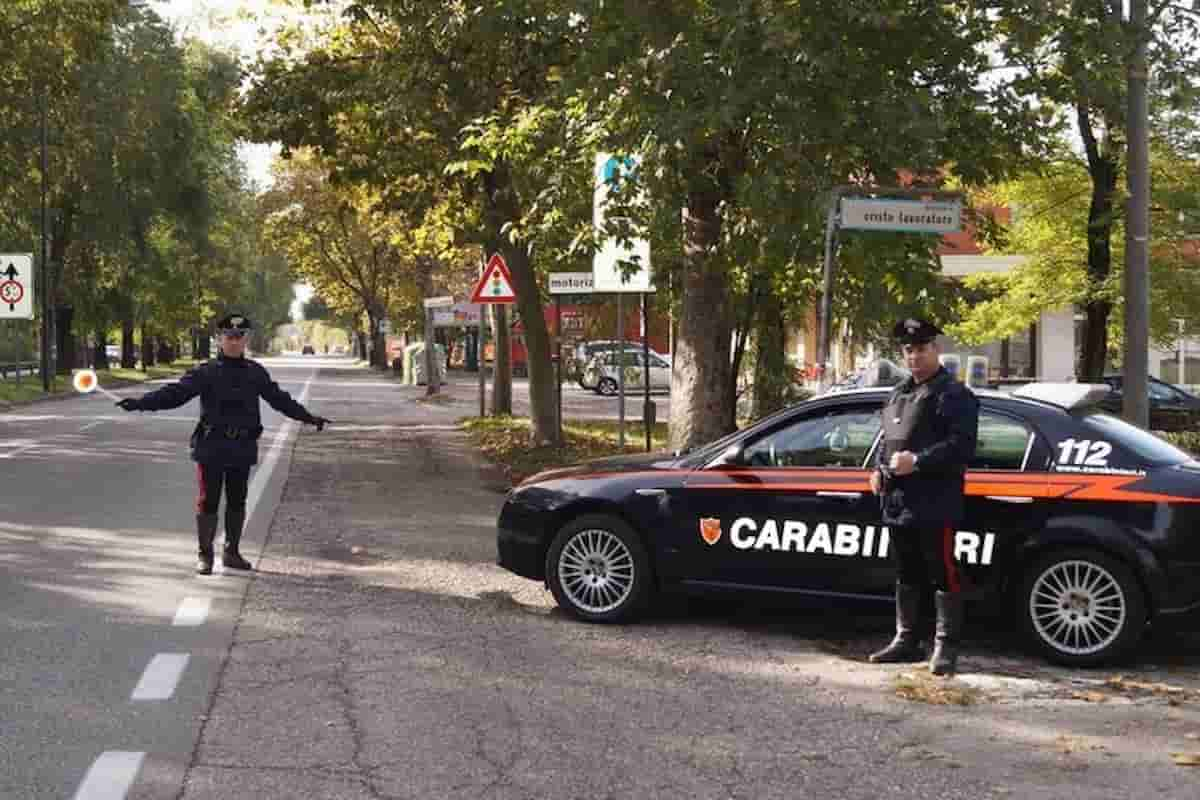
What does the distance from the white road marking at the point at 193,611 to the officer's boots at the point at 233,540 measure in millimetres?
1082

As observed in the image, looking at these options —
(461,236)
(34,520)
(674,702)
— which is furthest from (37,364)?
(674,702)

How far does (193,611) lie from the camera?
8.12 metres

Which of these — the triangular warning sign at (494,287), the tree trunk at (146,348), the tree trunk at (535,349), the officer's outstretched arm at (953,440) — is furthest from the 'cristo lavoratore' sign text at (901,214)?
the tree trunk at (146,348)

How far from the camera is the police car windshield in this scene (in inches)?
276

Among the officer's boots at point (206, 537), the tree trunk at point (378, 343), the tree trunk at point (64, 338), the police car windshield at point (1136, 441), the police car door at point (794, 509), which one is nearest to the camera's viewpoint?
the police car windshield at point (1136, 441)

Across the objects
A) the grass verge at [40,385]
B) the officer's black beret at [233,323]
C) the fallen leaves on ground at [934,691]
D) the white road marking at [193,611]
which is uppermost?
the officer's black beret at [233,323]

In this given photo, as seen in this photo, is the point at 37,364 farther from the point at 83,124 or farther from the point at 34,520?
the point at 34,520

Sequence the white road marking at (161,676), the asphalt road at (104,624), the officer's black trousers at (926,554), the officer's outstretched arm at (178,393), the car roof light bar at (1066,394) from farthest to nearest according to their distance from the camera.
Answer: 1. the officer's outstretched arm at (178,393)
2. the car roof light bar at (1066,394)
3. the officer's black trousers at (926,554)
4. the white road marking at (161,676)
5. the asphalt road at (104,624)

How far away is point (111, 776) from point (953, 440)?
3.88 m

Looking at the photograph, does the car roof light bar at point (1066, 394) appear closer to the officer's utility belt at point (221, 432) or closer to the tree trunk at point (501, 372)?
the officer's utility belt at point (221, 432)

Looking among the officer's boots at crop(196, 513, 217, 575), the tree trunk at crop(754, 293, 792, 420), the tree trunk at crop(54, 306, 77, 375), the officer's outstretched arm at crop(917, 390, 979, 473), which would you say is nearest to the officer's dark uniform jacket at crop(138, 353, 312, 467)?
the officer's boots at crop(196, 513, 217, 575)

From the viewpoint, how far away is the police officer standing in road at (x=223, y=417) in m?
9.37

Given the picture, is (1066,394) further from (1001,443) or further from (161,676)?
(161,676)

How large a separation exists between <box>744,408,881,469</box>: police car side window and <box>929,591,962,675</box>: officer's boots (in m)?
0.93
